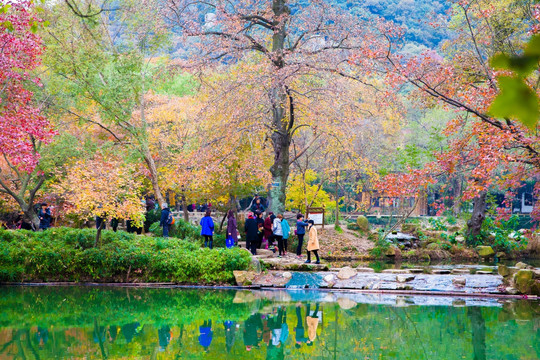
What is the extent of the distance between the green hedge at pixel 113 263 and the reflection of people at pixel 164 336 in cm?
427

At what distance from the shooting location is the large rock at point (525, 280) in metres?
11.3

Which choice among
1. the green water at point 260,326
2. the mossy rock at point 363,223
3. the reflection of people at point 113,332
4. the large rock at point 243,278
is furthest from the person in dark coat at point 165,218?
the mossy rock at point 363,223

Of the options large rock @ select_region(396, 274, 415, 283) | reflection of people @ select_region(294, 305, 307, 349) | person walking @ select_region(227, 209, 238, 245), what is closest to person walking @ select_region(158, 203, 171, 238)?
person walking @ select_region(227, 209, 238, 245)

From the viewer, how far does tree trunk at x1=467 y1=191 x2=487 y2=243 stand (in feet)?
71.4

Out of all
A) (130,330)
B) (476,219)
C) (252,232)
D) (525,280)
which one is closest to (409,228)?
(476,219)

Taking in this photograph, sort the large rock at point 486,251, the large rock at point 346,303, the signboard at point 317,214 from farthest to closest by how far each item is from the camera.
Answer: the signboard at point 317,214
the large rock at point 486,251
the large rock at point 346,303

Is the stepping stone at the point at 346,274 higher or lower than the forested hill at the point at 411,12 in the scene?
lower

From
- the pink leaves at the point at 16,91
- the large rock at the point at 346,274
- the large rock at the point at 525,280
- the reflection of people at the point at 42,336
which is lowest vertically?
the reflection of people at the point at 42,336

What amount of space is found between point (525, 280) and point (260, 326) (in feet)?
20.1

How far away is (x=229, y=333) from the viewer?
8414mm

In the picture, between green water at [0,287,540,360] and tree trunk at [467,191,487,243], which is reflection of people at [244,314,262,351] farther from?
tree trunk at [467,191,487,243]

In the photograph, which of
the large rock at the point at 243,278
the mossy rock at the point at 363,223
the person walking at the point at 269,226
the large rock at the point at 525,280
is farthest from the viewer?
the mossy rock at the point at 363,223

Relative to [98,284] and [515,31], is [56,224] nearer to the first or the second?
[98,284]

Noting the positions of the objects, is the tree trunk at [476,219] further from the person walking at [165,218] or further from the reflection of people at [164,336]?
the reflection of people at [164,336]
